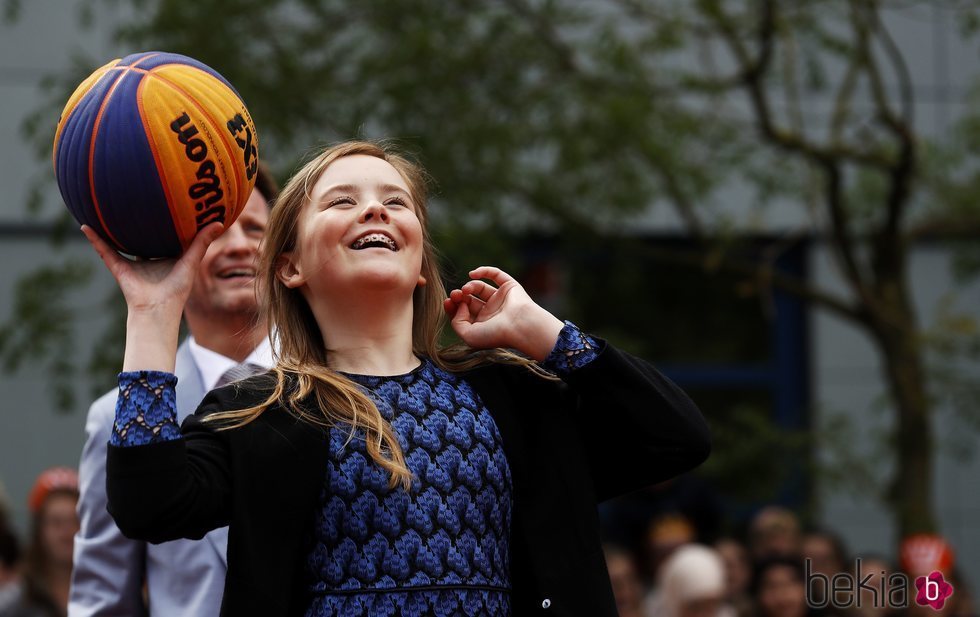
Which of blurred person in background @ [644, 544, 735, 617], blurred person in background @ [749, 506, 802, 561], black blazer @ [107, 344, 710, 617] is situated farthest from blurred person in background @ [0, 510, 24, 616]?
black blazer @ [107, 344, 710, 617]

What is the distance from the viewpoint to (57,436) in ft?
43.0

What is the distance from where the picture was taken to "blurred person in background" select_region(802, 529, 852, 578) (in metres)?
8.51

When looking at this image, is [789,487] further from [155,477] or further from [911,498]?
[155,477]

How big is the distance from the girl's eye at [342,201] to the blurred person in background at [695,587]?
4.62 metres

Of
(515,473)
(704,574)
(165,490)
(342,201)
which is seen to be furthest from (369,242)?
(704,574)

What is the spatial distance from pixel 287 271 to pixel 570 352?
26.5 inches

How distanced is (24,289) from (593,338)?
7222 mm

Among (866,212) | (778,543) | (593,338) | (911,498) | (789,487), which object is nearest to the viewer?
(593,338)

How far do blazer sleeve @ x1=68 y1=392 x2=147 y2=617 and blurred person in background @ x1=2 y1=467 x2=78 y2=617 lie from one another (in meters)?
3.46

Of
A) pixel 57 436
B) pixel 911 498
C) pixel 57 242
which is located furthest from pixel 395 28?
pixel 57 436

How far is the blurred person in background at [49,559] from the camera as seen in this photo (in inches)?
278

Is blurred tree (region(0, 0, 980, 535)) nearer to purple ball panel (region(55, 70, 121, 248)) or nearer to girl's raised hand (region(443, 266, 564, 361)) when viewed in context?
girl's raised hand (region(443, 266, 564, 361))

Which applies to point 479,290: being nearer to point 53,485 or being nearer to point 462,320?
point 462,320

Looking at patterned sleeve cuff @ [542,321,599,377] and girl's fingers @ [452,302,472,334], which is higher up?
girl's fingers @ [452,302,472,334]
